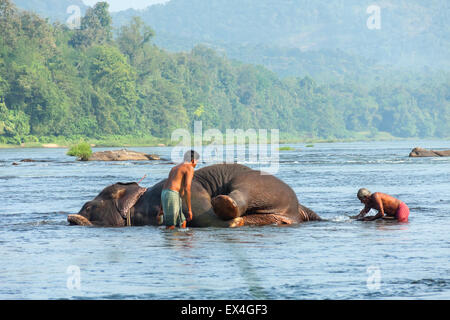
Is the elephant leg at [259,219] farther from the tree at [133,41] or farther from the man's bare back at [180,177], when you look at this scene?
the tree at [133,41]

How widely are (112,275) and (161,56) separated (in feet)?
484

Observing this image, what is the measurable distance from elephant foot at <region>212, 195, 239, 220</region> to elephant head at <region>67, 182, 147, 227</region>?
2.10 meters

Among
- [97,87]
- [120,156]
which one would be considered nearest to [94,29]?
[97,87]

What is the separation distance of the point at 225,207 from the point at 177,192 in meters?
0.93

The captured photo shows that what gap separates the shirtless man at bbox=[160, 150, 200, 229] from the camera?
14617 mm

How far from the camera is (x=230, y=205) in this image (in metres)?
14.3

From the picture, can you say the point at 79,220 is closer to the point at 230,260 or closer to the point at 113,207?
the point at 113,207

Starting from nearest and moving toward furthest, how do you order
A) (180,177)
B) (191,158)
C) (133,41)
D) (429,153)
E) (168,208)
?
(180,177)
(168,208)
(191,158)
(429,153)
(133,41)

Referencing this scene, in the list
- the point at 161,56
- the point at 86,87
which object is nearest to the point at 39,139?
the point at 86,87

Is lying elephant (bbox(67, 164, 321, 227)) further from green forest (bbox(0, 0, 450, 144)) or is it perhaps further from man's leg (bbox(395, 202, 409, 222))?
green forest (bbox(0, 0, 450, 144))

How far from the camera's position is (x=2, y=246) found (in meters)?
13.3

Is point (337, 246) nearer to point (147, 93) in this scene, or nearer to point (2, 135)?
point (2, 135)

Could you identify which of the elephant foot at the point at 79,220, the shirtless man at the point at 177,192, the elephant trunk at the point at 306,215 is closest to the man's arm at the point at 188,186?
the shirtless man at the point at 177,192

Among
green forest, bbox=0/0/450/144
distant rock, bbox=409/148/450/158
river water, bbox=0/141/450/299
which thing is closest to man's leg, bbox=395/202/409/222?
river water, bbox=0/141/450/299
